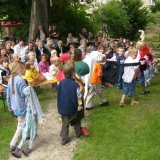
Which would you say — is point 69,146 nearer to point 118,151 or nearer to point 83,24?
point 118,151

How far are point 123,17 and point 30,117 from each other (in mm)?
19255

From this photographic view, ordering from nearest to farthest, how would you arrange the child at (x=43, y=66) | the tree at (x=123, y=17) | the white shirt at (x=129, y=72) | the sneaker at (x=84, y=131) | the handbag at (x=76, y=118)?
the handbag at (x=76, y=118)
the sneaker at (x=84, y=131)
the white shirt at (x=129, y=72)
the child at (x=43, y=66)
the tree at (x=123, y=17)

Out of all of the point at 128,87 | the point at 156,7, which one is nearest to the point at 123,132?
the point at 128,87

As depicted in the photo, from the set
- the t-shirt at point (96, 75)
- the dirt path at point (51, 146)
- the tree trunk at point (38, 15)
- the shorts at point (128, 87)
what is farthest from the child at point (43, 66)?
the tree trunk at point (38, 15)

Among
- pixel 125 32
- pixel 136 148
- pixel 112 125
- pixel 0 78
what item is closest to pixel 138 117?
pixel 112 125

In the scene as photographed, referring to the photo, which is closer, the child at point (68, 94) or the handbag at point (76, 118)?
the child at point (68, 94)

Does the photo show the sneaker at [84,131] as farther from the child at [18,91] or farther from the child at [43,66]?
the child at [43,66]

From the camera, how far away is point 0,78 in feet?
23.8

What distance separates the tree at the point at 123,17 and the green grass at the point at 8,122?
14422mm

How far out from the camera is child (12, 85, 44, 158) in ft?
16.2

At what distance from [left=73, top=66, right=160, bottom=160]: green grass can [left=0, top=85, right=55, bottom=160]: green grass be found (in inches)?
54.7

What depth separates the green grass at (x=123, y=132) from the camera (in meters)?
5.16

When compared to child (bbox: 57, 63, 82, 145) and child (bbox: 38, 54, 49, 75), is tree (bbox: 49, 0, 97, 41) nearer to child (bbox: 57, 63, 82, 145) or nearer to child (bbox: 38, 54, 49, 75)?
child (bbox: 38, 54, 49, 75)

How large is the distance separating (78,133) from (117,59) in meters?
3.53
